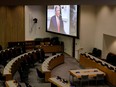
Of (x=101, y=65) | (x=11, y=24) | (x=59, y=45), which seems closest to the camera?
(x=101, y=65)

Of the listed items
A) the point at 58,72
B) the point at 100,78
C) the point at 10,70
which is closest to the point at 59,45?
the point at 58,72

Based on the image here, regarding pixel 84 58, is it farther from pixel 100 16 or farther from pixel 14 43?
pixel 14 43

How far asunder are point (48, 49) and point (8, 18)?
4.48 metres

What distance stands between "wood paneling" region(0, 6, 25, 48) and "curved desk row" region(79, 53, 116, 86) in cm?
A: 722

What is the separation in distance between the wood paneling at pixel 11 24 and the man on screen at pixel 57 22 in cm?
275

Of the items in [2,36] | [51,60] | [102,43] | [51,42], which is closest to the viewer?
[51,60]

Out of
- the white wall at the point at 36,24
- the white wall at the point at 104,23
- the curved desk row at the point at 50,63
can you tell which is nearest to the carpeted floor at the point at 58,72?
the curved desk row at the point at 50,63

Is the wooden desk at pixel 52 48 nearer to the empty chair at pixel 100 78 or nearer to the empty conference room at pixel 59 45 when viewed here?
the empty conference room at pixel 59 45

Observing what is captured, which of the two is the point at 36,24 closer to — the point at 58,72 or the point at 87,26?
the point at 87,26

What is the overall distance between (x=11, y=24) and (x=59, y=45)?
4.68m

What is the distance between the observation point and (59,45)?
22078 mm

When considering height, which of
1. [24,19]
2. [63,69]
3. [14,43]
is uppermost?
[24,19]

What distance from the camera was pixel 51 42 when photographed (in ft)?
74.7

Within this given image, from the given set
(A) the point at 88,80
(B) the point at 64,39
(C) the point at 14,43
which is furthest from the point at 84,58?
(C) the point at 14,43
